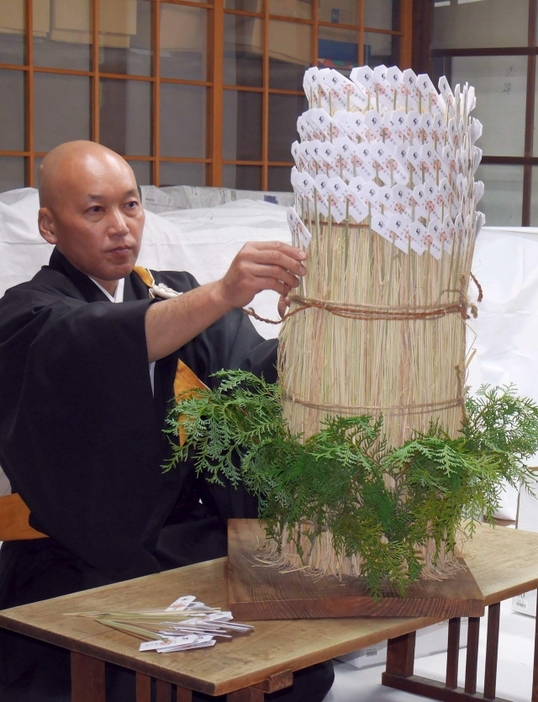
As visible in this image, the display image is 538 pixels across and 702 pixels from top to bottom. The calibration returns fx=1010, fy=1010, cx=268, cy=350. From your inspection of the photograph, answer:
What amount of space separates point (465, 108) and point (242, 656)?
2.30 feet

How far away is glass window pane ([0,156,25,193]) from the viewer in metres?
3.61

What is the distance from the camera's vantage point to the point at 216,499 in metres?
1.65

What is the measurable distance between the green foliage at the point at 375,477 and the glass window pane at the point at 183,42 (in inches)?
115

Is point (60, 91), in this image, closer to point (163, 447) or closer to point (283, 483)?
point (163, 447)

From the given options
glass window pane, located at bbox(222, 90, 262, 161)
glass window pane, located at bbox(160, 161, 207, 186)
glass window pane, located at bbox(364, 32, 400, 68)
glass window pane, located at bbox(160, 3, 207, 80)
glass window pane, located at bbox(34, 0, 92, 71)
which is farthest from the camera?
glass window pane, located at bbox(364, 32, 400, 68)

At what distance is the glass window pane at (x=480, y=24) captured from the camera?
4352 millimetres

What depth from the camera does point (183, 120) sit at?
13.1ft

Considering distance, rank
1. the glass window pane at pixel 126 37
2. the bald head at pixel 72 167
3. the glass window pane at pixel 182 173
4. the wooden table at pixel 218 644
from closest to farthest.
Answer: the wooden table at pixel 218 644 → the bald head at pixel 72 167 → the glass window pane at pixel 126 37 → the glass window pane at pixel 182 173

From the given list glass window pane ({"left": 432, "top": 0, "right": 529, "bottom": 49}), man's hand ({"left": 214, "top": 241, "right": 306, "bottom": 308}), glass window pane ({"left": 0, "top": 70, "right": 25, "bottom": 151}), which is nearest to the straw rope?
man's hand ({"left": 214, "top": 241, "right": 306, "bottom": 308})

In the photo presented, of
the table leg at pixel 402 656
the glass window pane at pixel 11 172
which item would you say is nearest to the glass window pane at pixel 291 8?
the glass window pane at pixel 11 172

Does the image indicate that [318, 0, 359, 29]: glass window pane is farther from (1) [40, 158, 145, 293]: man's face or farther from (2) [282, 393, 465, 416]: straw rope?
(2) [282, 393, 465, 416]: straw rope

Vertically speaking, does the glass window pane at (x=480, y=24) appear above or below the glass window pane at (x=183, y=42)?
above

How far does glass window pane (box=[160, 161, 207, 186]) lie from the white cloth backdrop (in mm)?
488

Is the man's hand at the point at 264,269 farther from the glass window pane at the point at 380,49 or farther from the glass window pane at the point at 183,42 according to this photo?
the glass window pane at the point at 380,49
